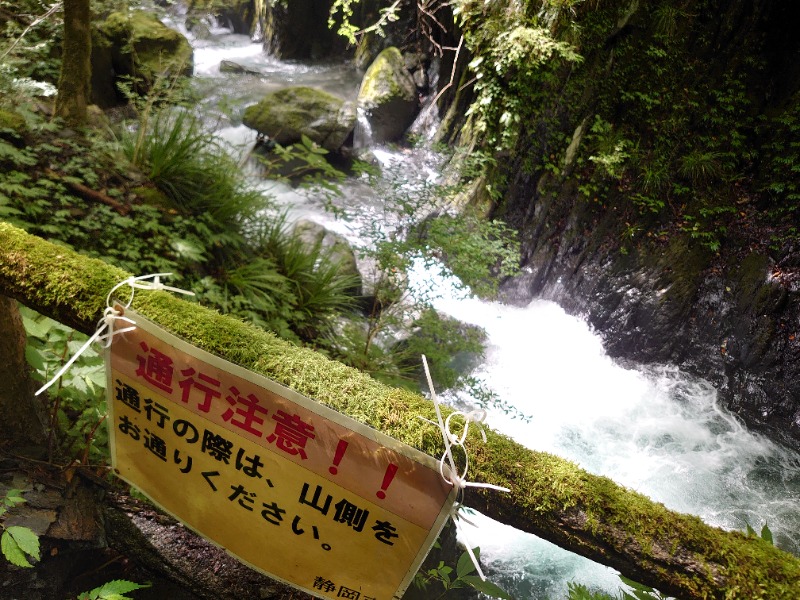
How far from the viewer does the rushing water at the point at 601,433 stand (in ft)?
11.6

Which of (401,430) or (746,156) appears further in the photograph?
(746,156)

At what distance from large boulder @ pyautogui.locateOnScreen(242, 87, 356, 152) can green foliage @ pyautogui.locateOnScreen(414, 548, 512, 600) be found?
22.4ft

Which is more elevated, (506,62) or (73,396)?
(506,62)

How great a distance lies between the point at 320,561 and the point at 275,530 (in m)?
0.15

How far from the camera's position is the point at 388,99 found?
9.32m

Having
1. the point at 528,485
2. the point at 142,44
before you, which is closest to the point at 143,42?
the point at 142,44

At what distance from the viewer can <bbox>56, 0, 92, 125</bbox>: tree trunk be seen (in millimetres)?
3625

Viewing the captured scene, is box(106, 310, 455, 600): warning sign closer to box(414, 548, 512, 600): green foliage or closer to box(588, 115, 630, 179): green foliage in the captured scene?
box(414, 548, 512, 600): green foliage

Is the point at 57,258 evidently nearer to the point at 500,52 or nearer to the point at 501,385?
the point at 501,385

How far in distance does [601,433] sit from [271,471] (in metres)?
4.87

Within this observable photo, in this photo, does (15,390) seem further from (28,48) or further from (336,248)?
(28,48)

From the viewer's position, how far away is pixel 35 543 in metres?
1.45

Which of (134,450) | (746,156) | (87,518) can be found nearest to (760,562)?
(134,450)

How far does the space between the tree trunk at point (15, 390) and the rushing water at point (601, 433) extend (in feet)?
8.45
